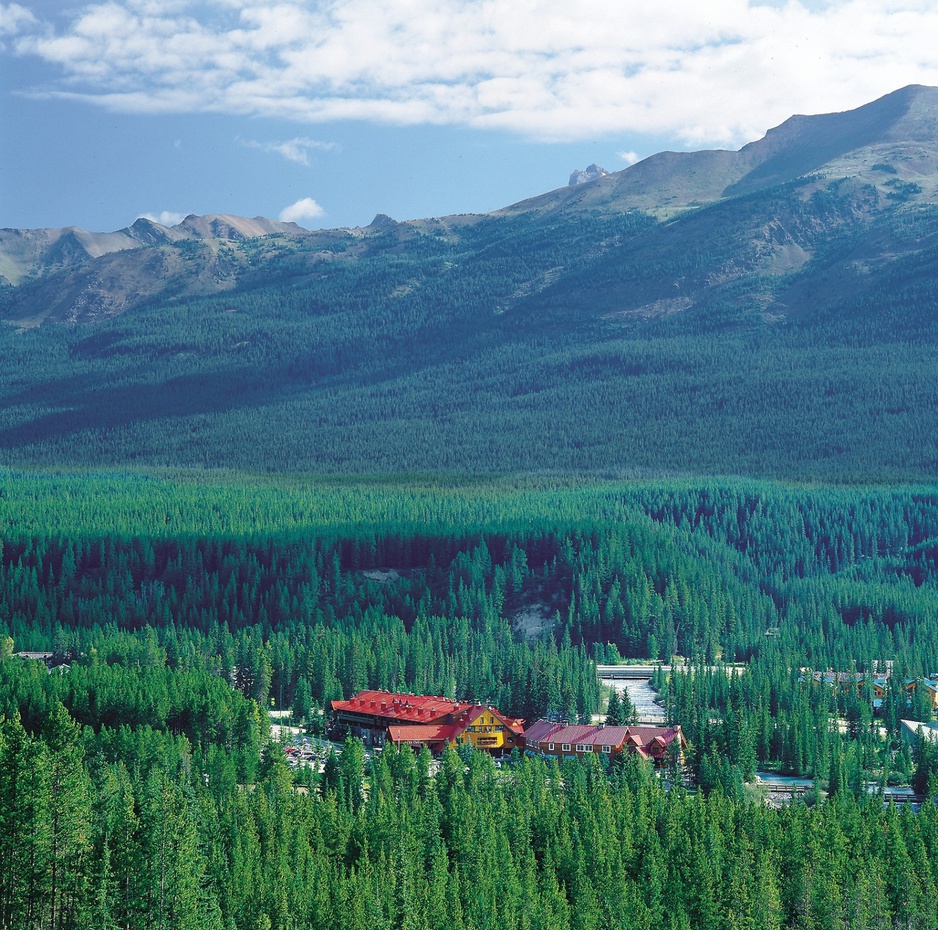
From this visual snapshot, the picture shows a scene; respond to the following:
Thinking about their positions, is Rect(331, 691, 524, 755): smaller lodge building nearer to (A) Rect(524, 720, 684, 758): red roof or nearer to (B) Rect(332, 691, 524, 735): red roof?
(B) Rect(332, 691, 524, 735): red roof

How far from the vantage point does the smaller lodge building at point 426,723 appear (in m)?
140

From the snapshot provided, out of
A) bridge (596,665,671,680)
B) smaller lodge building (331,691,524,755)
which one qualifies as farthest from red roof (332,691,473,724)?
bridge (596,665,671,680)

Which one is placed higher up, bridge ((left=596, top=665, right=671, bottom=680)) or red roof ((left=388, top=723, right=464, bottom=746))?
red roof ((left=388, top=723, right=464, bottom=746))

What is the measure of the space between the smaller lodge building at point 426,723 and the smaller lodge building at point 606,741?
236 centimetres

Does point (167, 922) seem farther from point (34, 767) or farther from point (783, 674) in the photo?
point (783, 674)

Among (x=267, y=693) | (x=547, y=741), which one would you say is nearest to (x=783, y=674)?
(x=547, y=741)

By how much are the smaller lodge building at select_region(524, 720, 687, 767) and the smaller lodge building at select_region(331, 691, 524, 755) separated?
7.74 feet

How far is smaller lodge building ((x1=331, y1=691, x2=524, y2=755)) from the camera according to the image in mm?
139875

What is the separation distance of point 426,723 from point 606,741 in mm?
14266

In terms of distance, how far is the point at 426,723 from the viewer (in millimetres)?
144375

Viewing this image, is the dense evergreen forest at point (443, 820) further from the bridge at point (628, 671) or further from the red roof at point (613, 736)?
the bridge at point (628, 671)

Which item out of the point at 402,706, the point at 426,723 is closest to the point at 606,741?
the point at 426,723

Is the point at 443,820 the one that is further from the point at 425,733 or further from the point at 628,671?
the point at 628,671

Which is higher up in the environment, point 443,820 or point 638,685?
point 443,820
